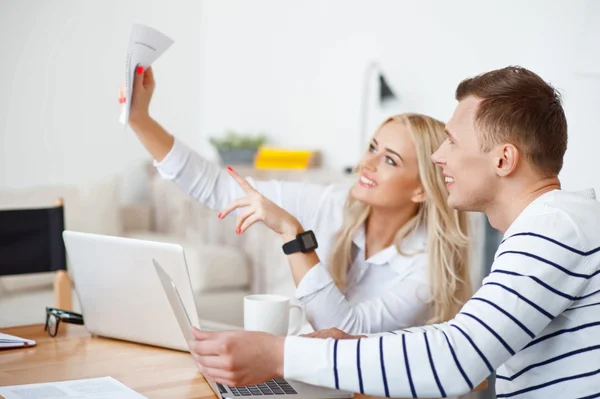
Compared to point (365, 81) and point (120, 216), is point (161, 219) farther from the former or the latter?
point (365, 81)

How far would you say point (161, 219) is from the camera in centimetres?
426

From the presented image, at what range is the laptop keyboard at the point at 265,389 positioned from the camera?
1.26 meters

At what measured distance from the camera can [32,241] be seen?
Result: 7.49 ft

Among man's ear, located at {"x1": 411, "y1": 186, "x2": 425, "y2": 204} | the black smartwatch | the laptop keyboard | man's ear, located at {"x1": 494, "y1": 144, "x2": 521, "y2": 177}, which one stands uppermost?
man's ear, located at {"x1": 494, "y1": 144, "x2": 521, "y2": 177}

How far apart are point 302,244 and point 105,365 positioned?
513 mm

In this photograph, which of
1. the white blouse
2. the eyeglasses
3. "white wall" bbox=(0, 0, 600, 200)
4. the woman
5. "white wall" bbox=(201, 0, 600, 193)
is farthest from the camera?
"white wall" bbox=(0, 0, 600, 200)

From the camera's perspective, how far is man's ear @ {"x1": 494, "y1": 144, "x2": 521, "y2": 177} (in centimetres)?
128

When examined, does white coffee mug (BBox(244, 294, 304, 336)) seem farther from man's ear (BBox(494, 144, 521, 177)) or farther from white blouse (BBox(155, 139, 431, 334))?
man's ear (BBox(494, 144, 521, 177))

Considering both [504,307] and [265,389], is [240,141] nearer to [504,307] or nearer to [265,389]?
[265,389]

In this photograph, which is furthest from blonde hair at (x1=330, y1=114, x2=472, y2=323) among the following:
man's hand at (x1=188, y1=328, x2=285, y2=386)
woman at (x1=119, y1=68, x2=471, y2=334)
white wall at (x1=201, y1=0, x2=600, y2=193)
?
man's hand at (x1=188, y1=328, x2=285, y2=386)

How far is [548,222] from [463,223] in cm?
93

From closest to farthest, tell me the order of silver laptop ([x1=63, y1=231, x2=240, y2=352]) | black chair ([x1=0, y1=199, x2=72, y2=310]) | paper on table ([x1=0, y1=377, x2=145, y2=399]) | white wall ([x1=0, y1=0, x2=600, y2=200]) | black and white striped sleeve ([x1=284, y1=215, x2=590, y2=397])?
black and white striped sleeve ([x1=284, y1=215, x2=590, y2=397]) < paper on table ([x1=0, y1=377, x2=145, y2=399]) < silver laptop ([x1=63, y1=231, x2=240, y2=352]) < black chair ([x1=0, y1=199, x2=72, y2=310]) < white wall ([x1=0, y1=0, x2=600, y2=200])

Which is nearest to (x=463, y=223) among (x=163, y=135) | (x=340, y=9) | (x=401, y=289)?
(x=401, y=289)

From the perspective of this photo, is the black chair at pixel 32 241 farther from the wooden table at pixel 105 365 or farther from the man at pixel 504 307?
the man at pixel 504 307
